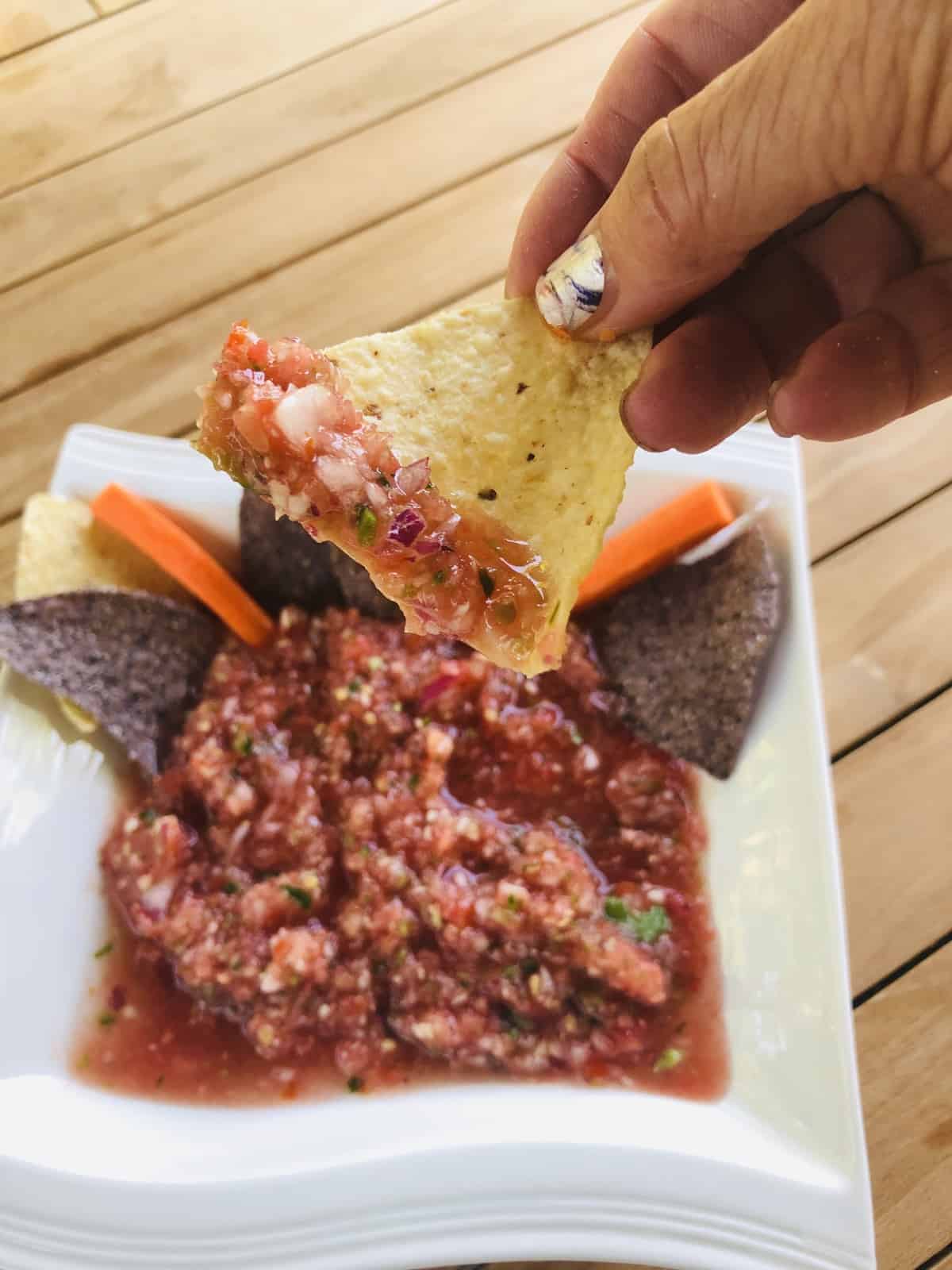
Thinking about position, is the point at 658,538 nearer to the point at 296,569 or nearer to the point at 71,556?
the point at 296,569

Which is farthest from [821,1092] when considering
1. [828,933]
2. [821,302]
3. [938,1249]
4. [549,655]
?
[821,302]

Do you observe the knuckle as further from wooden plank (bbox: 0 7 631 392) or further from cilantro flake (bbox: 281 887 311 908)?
wooden plank (bbox: 0 7 631 392)

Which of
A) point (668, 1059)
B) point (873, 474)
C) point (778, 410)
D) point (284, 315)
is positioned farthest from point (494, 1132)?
point (284, 315)

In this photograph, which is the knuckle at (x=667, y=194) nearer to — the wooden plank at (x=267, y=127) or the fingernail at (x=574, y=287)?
the fingernail at (x=574, y=287)

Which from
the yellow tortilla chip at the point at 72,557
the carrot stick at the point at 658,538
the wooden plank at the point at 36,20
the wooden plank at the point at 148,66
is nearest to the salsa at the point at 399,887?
the carrot stick at the point at 658,538

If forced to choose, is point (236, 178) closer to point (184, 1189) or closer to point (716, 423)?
point (716, 423)

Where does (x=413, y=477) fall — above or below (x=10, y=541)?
above
